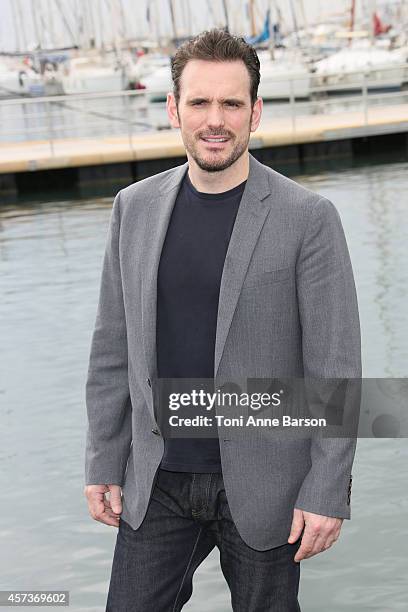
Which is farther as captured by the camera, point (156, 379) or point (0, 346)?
point (0, 346)

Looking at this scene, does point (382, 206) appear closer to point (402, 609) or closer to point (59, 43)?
point (402, 609)

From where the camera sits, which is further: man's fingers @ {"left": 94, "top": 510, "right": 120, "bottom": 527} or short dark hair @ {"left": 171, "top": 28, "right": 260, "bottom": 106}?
man's fingers @ {"left": 94, "top": 510, "right": 120, "bottom": 527}

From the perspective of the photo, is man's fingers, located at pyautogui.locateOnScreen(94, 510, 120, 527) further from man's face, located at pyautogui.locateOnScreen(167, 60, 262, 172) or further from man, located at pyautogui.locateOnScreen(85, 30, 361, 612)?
man's face, located at pyautogui.locateOnScreen(167, 60, 262, 172)

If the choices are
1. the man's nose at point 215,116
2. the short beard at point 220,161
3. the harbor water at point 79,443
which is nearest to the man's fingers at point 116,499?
the short beard at point 220,161

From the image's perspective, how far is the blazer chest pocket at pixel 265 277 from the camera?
9.29 ft

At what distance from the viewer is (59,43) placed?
225ft

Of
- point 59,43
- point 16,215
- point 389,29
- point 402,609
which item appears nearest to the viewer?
point 402,609

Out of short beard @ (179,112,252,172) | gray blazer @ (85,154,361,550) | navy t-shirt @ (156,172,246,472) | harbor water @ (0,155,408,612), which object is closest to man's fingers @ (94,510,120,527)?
gray blazer @ (85,154,361,550)

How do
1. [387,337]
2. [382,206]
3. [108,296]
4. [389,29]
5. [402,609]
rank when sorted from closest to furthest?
[108,296], [402,609], [387,337], [382,206], [389,29]

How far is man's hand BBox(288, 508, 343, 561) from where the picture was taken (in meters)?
2.79

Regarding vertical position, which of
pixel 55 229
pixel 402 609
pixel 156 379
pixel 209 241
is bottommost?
pixel 55 229

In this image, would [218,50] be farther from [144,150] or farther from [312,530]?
[144,150]

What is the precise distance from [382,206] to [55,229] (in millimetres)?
4270

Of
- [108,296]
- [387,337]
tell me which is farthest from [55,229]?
[108,296]
